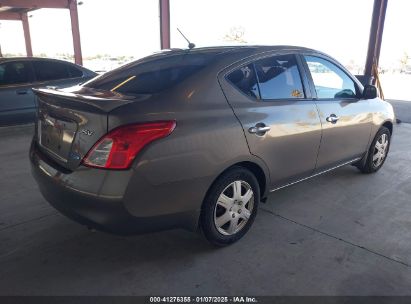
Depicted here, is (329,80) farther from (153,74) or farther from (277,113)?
(153,74)

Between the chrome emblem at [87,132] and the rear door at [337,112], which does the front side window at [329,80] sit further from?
the chrome emblem at [87,132]

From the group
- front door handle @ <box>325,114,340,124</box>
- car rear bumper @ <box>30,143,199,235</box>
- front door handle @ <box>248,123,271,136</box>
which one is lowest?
car rear bumper @ <box>30,143,199,235</box>

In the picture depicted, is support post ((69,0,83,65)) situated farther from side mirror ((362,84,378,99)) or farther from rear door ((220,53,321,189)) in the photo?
rear door ((220,53,321,189))

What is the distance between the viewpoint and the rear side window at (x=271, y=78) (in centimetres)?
276

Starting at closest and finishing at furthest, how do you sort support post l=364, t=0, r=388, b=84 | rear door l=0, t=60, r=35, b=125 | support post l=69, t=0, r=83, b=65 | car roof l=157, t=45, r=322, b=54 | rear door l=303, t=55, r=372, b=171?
car roof l=157, t=45, r=322, b=54 → rear door l=303, t=55, r=372, b=171 → rear door l=0, t=60, r=35, b=125 → support post l=364, t=0, r=388, b=84 → support post l=69, t=0, r=83, b=65

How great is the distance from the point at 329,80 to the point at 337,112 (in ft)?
1.25

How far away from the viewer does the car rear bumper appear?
7.02 feet

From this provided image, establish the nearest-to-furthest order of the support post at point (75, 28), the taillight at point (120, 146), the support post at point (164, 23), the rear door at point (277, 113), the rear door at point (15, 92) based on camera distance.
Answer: the taillight at point (120, 146), the rear door at point (277, 113), the rear door at point (15, 92), the support post at point (164, 23), the support post at point (75, 28)

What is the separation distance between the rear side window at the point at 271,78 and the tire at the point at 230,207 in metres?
0.65

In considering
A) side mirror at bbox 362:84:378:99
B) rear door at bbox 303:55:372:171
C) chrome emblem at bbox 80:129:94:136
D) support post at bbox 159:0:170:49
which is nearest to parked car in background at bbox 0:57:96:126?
support post at bbox 159:0:170:49

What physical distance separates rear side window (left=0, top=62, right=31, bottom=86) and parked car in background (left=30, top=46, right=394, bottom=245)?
4109 mm

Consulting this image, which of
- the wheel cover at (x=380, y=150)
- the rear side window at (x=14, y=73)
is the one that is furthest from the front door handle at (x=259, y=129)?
the rear side window at (x=14, y=73)

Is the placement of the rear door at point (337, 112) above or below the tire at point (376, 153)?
above

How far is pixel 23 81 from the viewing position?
634 centimetres
